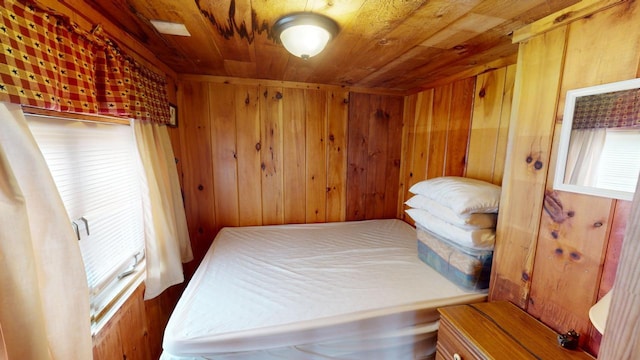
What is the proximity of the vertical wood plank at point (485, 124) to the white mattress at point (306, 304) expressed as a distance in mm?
769

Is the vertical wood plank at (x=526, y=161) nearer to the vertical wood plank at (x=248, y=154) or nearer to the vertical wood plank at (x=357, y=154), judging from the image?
the vertical wood plank at (x=357, y=154)

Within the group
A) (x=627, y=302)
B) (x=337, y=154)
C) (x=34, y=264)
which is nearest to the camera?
(x=627, y=302)

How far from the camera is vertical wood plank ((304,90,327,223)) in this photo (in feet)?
7.55

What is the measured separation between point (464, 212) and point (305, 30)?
3.90 feet

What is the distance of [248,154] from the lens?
2.22 m

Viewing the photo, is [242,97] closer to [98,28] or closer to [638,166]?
[98,28]

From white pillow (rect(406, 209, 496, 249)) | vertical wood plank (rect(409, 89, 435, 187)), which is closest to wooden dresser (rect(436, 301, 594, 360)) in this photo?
white pillow (rect(406, 209, 496, 249))

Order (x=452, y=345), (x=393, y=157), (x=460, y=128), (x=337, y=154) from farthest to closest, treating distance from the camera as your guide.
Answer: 1. (x=393, y=157)
2. (x=337, y=154)
3. (x=460, y=128)
4. (x=452, y=345)

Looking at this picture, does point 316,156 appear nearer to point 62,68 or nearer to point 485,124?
point 485,124

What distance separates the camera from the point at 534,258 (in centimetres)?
102

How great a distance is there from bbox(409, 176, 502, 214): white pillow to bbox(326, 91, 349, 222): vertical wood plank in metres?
1.07

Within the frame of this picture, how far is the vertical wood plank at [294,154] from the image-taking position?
2252 mm

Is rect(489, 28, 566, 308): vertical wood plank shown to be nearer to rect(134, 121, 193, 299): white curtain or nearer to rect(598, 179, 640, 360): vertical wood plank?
rect(598, 179, 640, 360): vertical wood plank

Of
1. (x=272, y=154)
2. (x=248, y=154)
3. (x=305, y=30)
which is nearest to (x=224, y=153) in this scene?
(x=248, y=154)
